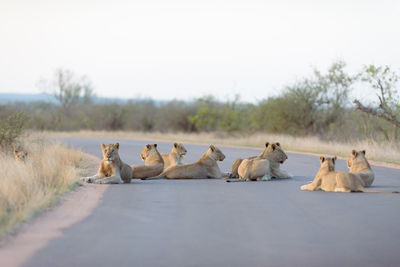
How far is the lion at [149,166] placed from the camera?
57.5 feet

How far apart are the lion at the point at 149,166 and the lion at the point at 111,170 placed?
74cm

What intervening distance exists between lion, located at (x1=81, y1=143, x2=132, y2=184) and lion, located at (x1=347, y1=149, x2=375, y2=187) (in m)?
5.04

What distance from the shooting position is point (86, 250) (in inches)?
329

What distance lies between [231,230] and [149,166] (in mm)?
8064

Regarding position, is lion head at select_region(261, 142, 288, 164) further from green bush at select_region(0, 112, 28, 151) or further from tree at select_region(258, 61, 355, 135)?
tree at select_region(258, 61, 355, 135)

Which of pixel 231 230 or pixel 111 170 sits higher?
pixel 111 170

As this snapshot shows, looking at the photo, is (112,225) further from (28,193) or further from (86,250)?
(28,193)

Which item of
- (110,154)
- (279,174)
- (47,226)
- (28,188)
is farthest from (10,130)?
(47,226)

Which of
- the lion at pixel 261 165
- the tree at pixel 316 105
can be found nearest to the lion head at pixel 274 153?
the lion at pixel 261 165

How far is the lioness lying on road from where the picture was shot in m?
17.4

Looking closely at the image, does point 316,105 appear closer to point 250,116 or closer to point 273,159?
point 250,116

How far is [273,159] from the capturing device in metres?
17.6

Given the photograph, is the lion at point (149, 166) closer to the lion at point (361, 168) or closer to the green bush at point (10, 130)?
the lion at point (361, 168)

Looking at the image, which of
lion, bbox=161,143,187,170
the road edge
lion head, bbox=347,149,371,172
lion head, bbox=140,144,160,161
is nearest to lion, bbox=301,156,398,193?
lion head, bbox=347,149,371,172
